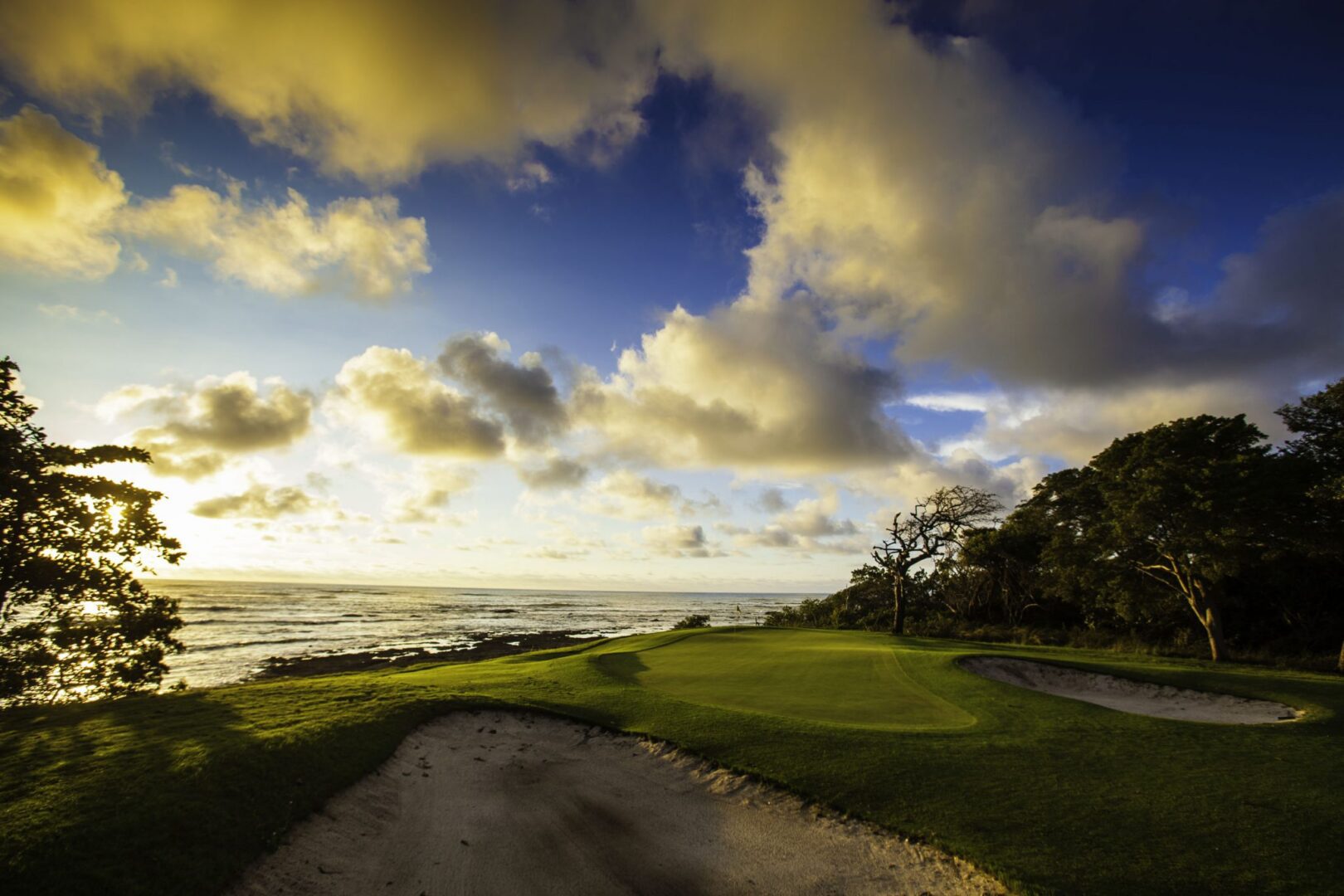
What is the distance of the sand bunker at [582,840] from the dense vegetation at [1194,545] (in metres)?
25.8

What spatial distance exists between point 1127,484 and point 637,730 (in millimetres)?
29460

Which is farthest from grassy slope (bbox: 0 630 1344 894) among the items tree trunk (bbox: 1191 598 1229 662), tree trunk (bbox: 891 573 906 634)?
tree trunk (bbox: 891 573 906 634)

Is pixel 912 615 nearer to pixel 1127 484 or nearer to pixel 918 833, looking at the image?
pixel 1127 484

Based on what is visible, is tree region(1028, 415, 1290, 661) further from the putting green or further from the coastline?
the coastline

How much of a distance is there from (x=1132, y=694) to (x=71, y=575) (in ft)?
110

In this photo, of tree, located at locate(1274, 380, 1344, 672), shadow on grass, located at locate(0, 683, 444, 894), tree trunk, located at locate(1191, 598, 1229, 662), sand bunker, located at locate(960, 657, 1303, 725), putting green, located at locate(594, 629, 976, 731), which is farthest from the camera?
tree trunk, located at locate(1191, 598, 1229, 662)

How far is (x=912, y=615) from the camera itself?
5003 cm

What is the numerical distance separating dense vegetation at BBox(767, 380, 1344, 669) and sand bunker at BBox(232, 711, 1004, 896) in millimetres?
25848

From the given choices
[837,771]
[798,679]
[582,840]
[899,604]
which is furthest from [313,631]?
[837,771]

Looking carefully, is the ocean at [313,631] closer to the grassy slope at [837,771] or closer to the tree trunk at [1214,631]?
the grassy slope at [837,771]

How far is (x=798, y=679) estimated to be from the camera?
19016mm

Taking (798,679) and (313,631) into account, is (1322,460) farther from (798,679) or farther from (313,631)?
(313,631)

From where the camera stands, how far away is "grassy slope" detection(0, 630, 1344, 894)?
6883 mm

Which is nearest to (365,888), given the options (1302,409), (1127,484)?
(1127,484)
